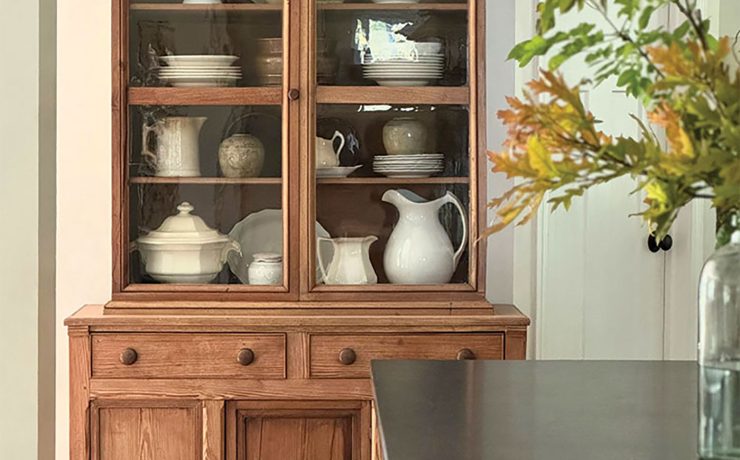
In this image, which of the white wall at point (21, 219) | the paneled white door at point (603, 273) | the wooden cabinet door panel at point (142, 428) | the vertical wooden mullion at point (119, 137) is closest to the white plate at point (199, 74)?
the vertical wooden mullion at point (119, 137)

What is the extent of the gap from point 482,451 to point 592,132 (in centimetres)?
45

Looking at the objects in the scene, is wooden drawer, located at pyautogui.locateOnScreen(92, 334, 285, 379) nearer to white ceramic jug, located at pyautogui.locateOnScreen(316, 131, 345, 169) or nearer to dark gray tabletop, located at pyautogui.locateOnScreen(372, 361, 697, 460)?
white ceramic jug, located at pyautogui.locateOnScreen(316, 131, 345, 169)

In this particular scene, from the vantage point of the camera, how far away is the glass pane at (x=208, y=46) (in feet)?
10.5

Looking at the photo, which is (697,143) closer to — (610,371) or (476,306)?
(610,371)

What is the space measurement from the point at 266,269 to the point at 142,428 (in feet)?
1.78

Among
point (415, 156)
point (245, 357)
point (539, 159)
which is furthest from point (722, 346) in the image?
point (415, 156)

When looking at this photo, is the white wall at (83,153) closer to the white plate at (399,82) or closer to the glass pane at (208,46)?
the glass pane at (208,46)

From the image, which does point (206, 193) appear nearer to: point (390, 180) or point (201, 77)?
point (201, 77)

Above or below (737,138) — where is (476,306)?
below

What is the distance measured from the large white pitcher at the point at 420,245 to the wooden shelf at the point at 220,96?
16.5 inches

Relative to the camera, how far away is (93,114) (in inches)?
139

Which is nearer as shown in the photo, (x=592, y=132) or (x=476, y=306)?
(x=592, y=132)

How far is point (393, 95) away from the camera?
3213 mm

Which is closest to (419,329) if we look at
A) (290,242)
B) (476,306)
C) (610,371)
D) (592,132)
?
(476,306)
